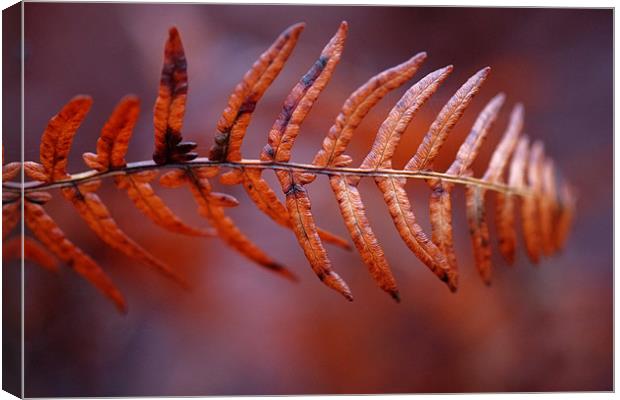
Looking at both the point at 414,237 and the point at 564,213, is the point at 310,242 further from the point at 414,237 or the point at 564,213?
the point at 564,213

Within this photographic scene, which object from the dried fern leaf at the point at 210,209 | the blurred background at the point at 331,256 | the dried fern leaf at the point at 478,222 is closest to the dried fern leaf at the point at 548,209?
the blurred background at the point at 331,256

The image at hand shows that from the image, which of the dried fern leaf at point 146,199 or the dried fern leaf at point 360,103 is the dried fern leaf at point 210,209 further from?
the dried fern leaf at point 360,103

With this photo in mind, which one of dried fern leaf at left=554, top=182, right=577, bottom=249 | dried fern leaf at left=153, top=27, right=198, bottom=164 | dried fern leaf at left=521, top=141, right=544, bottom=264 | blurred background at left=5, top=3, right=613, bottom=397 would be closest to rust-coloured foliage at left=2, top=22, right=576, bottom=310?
dried fern leaf at left=153, top=27, right=198, bottom=164

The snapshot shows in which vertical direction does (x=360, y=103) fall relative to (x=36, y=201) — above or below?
above

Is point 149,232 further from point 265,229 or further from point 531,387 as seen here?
point 531,387

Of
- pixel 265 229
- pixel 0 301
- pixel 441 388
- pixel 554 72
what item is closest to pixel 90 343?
pixel 0 301

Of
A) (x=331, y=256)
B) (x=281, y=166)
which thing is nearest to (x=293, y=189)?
(x=281, y=166)

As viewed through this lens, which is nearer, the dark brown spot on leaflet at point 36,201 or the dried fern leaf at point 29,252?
the dark brown spot on leaflet at point 36,201

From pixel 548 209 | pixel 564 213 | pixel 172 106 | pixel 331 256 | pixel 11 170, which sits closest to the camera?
pixel 172 106
